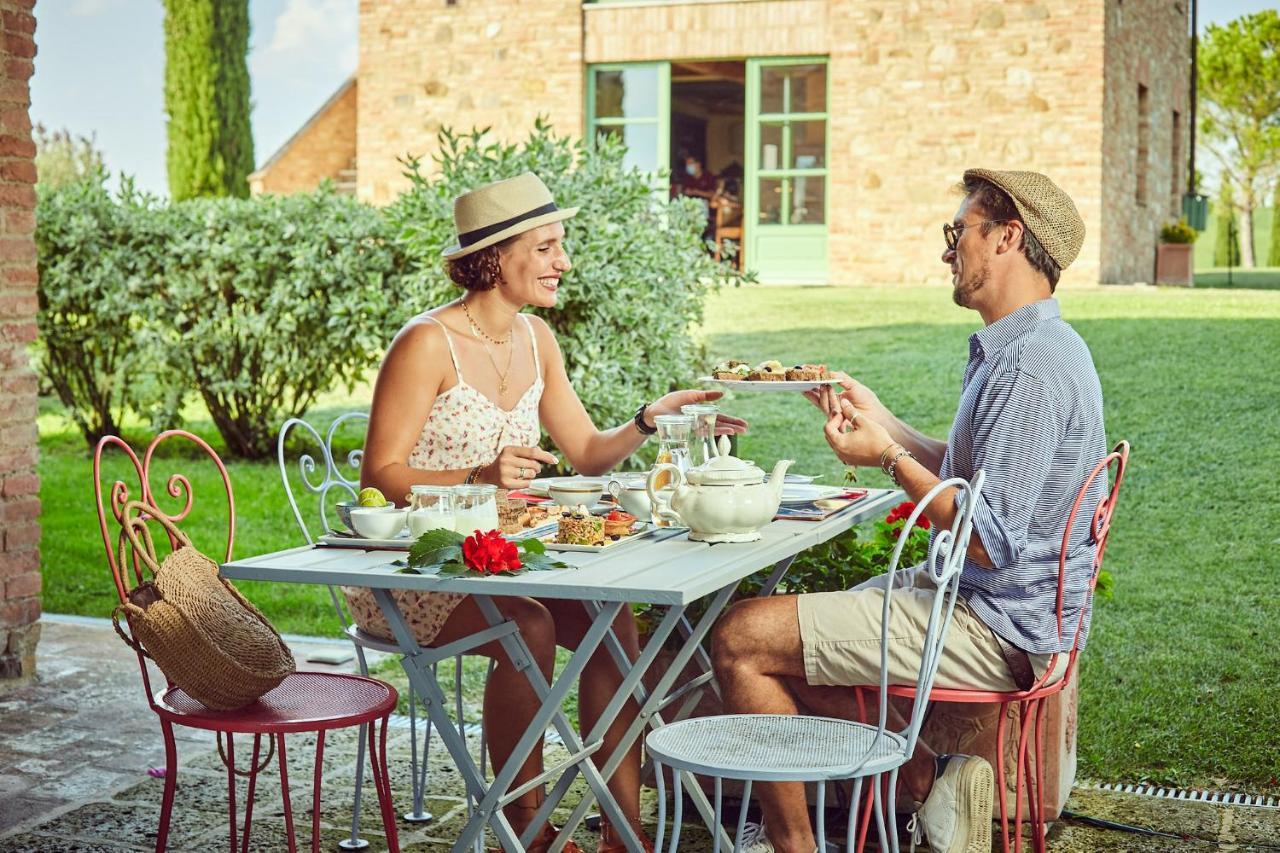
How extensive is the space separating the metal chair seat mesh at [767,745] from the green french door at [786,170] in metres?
12.3

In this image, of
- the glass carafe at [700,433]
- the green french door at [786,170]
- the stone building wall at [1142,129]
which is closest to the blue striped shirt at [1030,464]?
the glass carafe at [700,433]

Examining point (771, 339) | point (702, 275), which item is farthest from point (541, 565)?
point (771, 339)


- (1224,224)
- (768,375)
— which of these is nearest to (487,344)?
(768,375)

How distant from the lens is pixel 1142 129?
1633 centimetres

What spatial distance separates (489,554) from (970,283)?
1294 mm

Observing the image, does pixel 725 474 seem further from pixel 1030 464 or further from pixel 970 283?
pixel 970 283

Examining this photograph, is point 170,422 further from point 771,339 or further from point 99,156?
point 99,156

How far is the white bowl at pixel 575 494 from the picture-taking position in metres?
3.27

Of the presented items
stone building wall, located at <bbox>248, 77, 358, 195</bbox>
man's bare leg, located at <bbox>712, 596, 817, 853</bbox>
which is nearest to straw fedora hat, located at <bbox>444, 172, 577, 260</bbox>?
man's bare leg, located at <bbox>712, 596, 817, 853</bbox>

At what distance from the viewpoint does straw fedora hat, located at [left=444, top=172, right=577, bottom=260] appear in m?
3.78

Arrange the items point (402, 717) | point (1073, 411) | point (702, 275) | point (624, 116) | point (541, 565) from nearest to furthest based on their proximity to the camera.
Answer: point (541, 565), point (1073, 411), point (402, 717), point (702, 275), point (624, 116)

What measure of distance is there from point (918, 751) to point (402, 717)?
1849 mm

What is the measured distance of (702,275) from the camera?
25.0ft

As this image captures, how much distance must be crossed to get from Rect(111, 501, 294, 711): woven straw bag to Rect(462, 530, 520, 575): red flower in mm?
567
